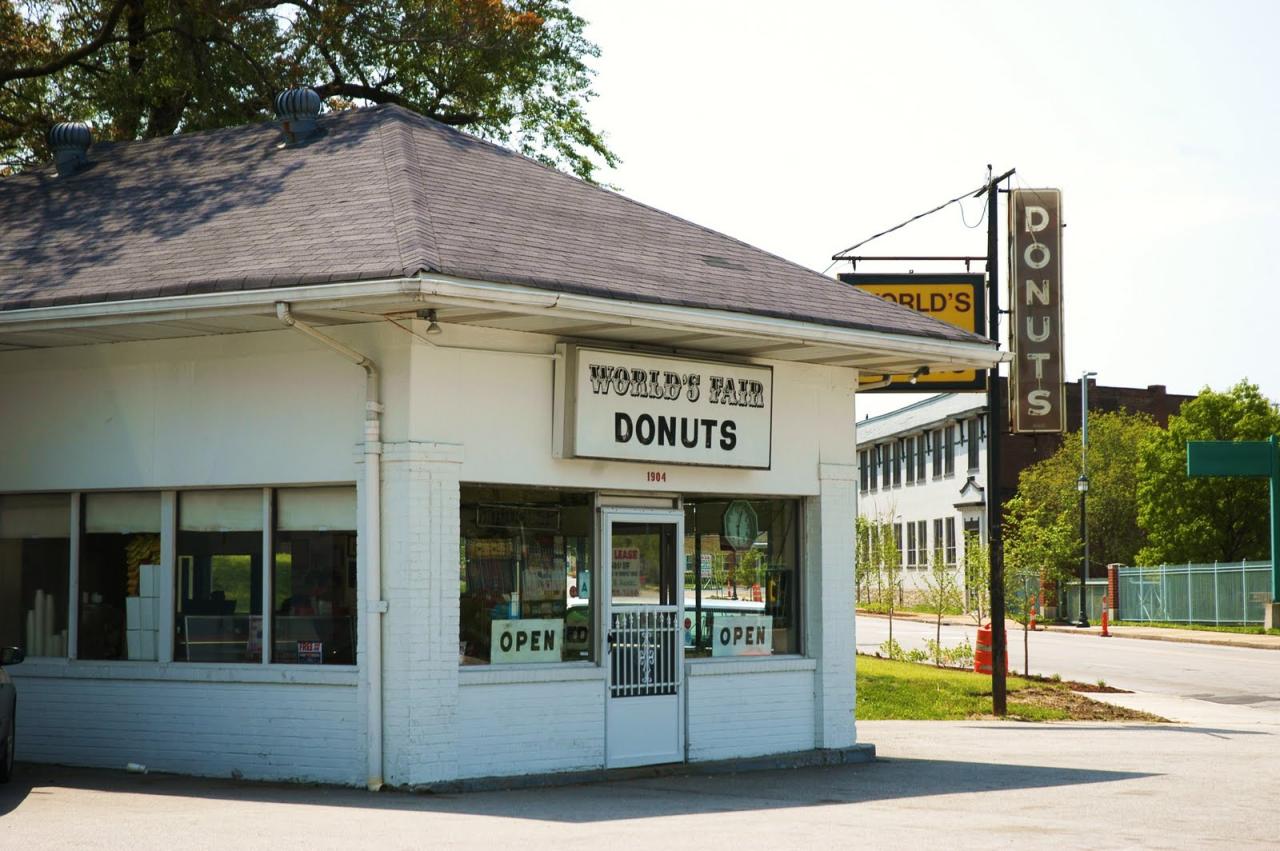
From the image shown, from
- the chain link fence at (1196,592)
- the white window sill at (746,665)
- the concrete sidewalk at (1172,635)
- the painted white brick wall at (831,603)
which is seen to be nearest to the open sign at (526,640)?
the white window sill at (746,665)

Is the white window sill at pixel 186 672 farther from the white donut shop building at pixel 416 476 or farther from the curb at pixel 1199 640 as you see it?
the curb at pixel 1199 640

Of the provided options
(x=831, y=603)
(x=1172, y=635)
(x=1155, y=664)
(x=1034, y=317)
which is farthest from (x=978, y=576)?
(x=1172, y=635)

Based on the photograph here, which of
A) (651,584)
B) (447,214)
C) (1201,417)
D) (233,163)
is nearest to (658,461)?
(651,584)

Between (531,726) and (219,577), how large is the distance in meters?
3.06

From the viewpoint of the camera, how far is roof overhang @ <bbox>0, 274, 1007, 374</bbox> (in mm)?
11484

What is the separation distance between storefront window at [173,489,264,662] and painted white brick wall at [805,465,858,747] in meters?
5.32

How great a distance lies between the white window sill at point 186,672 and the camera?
495 inches

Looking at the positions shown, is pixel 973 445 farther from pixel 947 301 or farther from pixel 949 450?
pixel 947 301

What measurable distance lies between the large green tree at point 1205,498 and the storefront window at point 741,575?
43.7 m

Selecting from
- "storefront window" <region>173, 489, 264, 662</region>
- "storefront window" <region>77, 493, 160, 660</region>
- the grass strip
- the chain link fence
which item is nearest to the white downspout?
"storefront window" <region>173, 489, 264, 662</region>

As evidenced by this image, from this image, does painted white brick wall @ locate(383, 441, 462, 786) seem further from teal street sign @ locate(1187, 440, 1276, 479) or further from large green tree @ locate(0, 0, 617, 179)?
teal street sign @ locate(1187, 440, 1276, 479)

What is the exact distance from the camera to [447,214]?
1307 cm

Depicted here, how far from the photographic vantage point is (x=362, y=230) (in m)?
12.5

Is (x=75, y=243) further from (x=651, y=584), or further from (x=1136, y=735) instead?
(x=1136, y=735)
